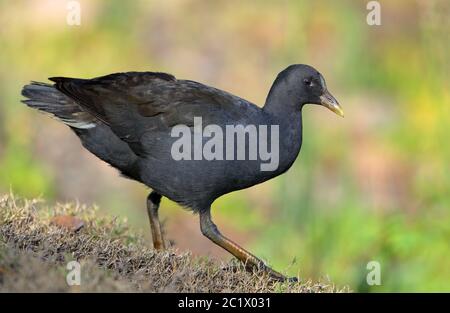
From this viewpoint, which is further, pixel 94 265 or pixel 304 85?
pixel 304 85

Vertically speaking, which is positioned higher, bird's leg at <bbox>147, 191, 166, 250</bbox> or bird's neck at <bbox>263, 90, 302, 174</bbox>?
bird's neck at <bbox>263, 90, 302, 174</bbox>

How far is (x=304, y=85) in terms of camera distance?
637cm

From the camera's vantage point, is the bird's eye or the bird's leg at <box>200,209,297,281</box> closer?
the bird's leg at <box>200,209,297,281</box>

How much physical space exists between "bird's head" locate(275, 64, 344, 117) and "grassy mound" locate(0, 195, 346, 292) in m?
1.48

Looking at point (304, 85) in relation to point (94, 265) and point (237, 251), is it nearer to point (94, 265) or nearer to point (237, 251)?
point (237, 251)

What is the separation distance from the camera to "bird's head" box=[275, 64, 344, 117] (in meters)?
6.36

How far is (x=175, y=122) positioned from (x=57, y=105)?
952mm

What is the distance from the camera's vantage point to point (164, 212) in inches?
394

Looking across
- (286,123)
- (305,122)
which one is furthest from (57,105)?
(305,122)

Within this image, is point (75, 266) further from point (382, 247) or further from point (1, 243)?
point (382, 247)

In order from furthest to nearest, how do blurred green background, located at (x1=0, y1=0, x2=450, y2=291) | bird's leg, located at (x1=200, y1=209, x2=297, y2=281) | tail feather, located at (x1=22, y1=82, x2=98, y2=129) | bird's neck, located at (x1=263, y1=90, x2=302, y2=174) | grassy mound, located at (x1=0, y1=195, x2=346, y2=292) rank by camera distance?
blurred green background, located at (x1=0, y1=0, x2=450, y2=291) → tail feather, located at (x1=22, y1=82, x2=98, y2=129) → bird's neck, located at (x1=263, y1=90, x2=302, y2=174) → bird's leg, located at (x1=200, y1=209, x2=297, y2=281) → grassy mound, located at (x1=0, y1=195, x2=346, y2=292)

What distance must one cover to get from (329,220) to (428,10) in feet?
7.27

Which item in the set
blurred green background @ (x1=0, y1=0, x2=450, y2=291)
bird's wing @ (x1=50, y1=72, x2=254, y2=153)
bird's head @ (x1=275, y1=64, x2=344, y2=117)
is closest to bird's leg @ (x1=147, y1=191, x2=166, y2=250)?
bird's wing @ (x1=50, y1=72, x2=254, y2=153)

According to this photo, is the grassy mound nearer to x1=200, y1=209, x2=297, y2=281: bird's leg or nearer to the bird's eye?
x1=200, y1=209, x2=297, y2=281: bird's leg
